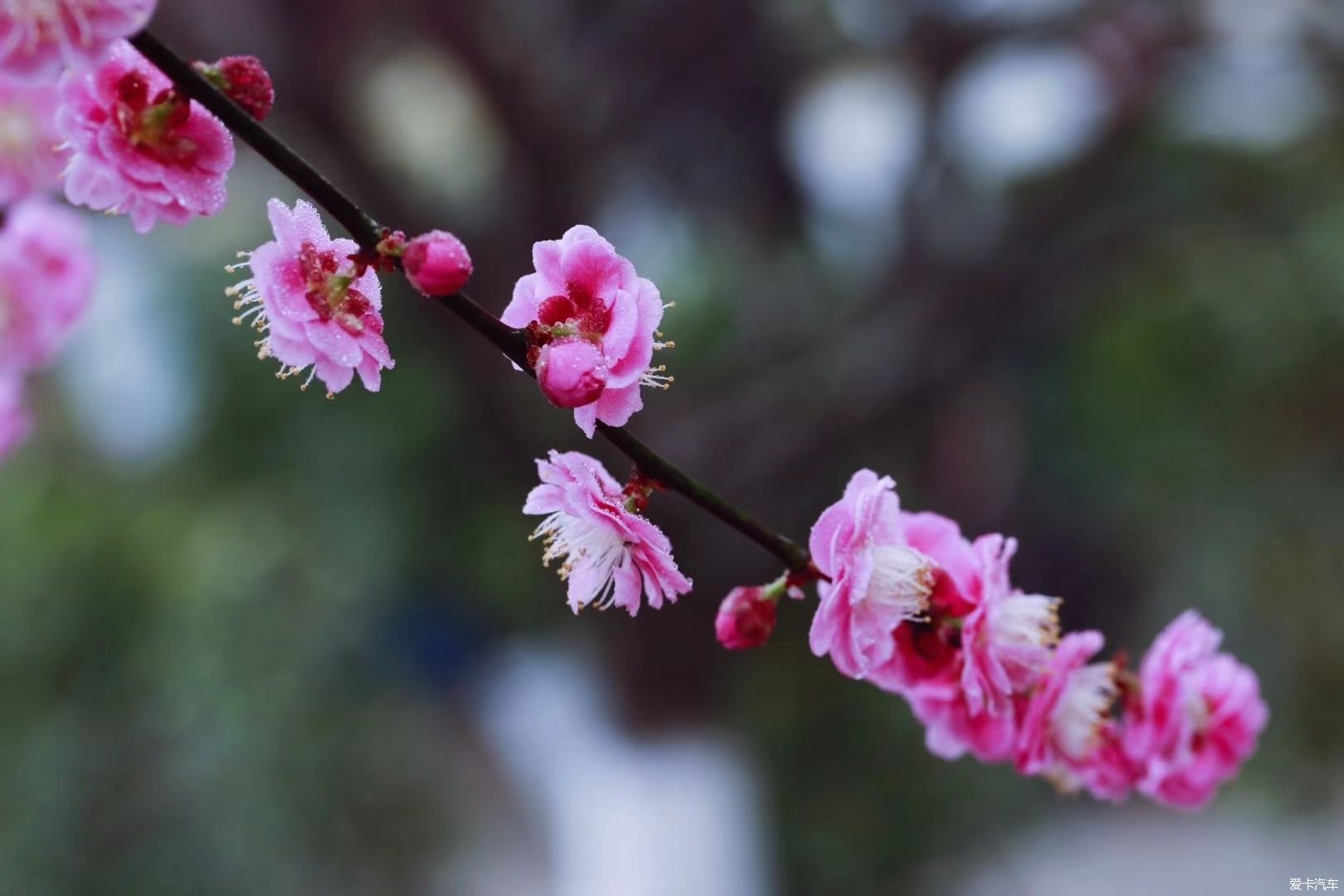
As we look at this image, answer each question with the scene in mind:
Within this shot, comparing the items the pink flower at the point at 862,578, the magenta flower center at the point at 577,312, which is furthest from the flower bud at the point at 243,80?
the pink flower at the point at 862,578

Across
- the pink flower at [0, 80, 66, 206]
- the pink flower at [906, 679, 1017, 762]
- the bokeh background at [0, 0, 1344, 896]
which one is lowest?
the pink flower at [906, 679, 1017, 762]

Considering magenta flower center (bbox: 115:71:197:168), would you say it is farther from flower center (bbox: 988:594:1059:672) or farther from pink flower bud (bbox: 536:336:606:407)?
flower center (bbox: 988:594:1059:672)

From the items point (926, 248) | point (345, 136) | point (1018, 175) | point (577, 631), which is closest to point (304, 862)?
point (577, 631)

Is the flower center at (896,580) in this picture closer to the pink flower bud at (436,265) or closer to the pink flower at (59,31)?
the pink flower bud at (436,265)

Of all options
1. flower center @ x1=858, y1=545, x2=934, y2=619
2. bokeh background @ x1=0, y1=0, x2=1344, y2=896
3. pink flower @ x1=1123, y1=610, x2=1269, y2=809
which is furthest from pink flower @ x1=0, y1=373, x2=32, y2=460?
bokeh background @ x1=0, y1=0, x2=1344, y2=896

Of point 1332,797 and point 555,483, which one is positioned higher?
point 1332,797

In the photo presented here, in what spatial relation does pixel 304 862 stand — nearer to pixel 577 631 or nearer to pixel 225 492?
pixel 577 631
